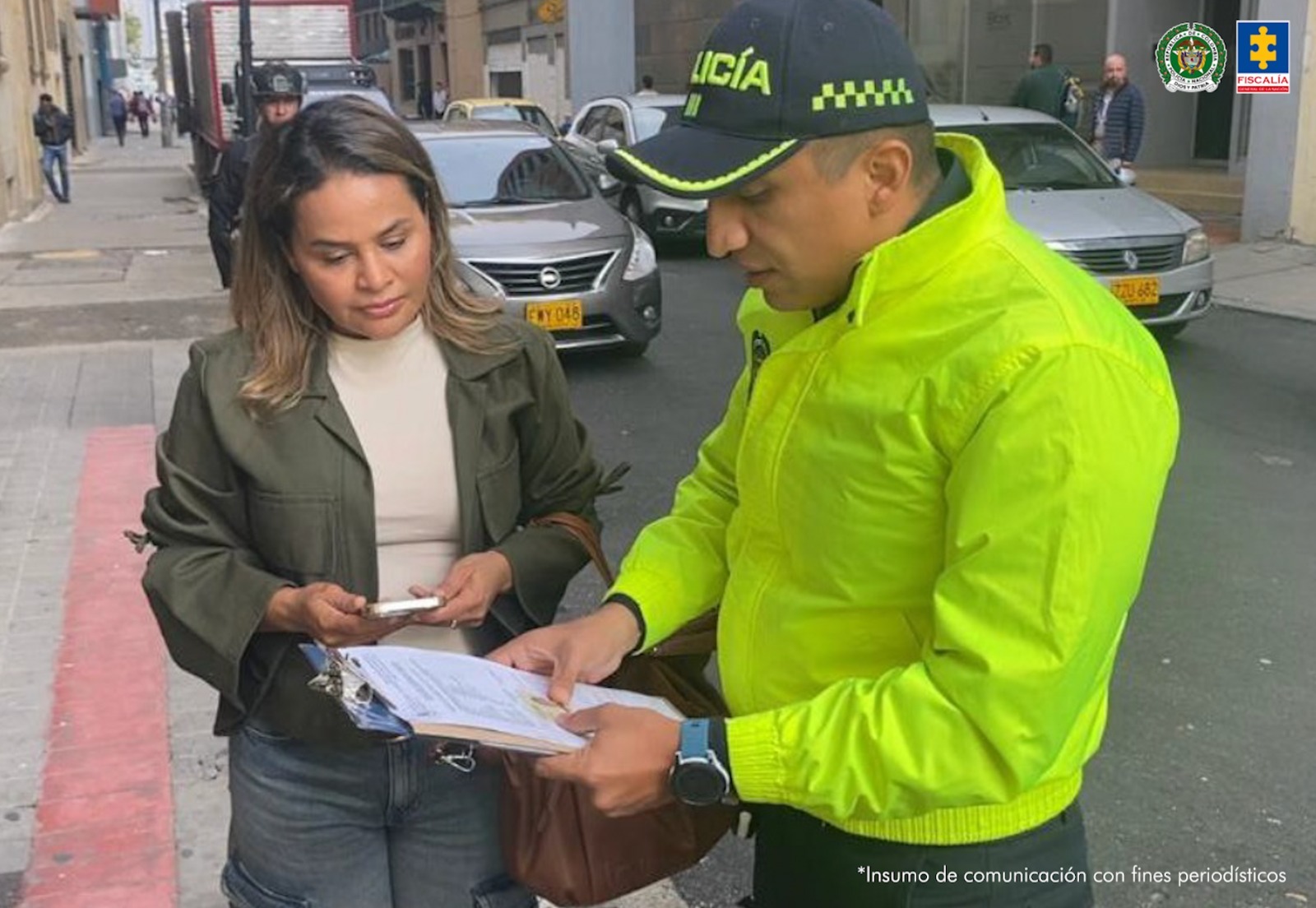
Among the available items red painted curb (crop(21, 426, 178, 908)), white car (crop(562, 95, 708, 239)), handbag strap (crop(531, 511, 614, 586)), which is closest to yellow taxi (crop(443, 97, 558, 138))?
white car (crop(562, 95, 708, 239))

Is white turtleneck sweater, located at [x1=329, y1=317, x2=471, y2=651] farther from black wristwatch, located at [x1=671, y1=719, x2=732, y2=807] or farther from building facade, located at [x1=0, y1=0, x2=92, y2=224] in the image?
building facade, located at [x1=0, y1=0, x2=92, y2=224]

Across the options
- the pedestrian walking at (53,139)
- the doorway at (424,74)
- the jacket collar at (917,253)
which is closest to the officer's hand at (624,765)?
the jacket collar at (917,253)

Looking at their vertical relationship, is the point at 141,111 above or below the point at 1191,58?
below

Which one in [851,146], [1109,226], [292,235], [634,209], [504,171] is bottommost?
[634,209]

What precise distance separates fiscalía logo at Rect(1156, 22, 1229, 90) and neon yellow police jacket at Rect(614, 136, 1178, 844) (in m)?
17.7

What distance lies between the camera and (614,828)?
Result: 5.90ft

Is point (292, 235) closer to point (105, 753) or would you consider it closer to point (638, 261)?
point (105, 753)

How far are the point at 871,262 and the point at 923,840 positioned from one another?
0.67 metres

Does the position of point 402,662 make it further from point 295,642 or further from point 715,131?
point 715,131

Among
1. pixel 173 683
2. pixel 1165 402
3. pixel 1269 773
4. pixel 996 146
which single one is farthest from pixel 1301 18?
pixel 1165 402

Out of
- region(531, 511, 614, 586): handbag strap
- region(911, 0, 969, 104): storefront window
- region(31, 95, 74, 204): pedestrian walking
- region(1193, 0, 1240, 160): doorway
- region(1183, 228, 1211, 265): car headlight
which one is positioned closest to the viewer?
region(531, 511, 614, 586): handbag strap

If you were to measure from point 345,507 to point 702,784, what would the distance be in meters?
0.73

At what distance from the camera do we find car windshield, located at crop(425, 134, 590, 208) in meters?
9.93

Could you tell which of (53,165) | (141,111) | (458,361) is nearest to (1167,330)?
(458,361)
